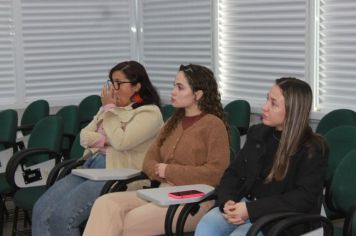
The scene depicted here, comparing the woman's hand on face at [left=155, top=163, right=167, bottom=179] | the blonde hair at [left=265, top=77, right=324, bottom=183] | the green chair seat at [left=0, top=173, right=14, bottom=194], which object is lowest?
the green chair seat at [left=0, top=173, right=14, bottom=194]

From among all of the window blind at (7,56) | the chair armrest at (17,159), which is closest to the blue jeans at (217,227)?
the chair armrest at (17,159)

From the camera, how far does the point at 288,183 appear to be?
315 centimetres

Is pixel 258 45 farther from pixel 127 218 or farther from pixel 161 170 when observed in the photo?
pixel 127 218

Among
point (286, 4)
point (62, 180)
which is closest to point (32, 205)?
point (62, 180)

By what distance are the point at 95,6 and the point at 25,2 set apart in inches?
30.3

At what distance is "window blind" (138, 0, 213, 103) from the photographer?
630 cm

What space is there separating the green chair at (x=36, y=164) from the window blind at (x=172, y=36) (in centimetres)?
188

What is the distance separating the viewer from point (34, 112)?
6332 millimetres

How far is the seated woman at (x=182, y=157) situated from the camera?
3.47 metres

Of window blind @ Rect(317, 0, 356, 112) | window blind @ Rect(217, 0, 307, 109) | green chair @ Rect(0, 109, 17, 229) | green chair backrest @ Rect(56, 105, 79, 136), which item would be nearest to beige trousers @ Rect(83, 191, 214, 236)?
window blind @ Rect(317, 0, 356, 112)

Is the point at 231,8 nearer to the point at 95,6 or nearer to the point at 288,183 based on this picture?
the point at 95,6

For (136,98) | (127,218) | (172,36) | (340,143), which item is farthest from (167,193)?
(172,36)

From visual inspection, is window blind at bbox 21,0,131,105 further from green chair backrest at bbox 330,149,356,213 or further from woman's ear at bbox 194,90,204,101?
green chair backrest at bbox 330,149,356,213

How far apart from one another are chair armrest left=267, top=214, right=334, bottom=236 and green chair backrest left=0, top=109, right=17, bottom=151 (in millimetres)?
3259
